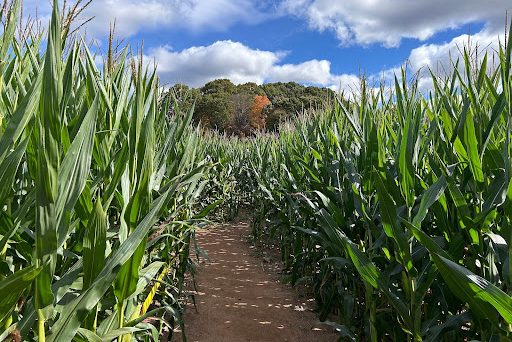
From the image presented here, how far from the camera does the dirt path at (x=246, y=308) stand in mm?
2977

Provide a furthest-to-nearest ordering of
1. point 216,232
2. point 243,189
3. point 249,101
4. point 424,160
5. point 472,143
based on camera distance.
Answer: point 249,101 < point 243,189 < point 216,232 < point 424,160 < point 472,143

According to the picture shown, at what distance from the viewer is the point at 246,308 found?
348 cm

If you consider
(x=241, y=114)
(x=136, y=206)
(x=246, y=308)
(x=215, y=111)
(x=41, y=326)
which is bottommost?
(x=246, y=308)

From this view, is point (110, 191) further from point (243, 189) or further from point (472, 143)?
point (243, 189)

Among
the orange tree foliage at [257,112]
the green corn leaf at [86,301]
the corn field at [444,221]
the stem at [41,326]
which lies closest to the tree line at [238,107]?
the orange tree foliage at [257,112]

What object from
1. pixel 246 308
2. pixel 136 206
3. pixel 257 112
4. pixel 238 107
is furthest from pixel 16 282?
pixel 257 112

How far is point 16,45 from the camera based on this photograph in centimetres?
135

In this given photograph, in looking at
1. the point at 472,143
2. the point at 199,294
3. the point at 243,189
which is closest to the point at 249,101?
the point at 243,189

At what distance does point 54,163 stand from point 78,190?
0.09 metres

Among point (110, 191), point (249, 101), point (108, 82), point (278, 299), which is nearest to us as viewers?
point (110, 191)

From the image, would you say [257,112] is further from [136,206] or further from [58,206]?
[58,206]

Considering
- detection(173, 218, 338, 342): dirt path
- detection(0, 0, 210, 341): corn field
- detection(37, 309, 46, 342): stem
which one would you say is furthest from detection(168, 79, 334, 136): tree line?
detection(37, 309, 46, 342): stem

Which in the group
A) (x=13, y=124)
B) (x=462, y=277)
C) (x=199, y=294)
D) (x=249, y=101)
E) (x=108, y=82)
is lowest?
(x=199, y=294)

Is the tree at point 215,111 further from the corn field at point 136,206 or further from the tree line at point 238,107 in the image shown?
the corn field at point 136,206
